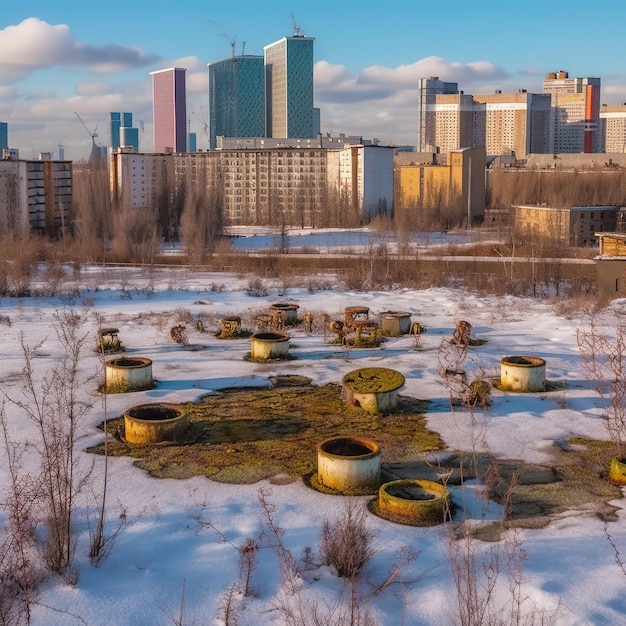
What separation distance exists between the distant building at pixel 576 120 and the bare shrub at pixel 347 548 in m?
108

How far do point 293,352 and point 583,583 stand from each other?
23.2 feet

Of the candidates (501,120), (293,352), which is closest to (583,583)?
(293,352)

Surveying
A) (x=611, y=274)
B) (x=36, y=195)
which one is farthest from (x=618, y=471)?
(x=36, y=195)

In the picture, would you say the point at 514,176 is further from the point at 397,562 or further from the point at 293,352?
the point at 397,562

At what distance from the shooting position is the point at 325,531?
521 cm

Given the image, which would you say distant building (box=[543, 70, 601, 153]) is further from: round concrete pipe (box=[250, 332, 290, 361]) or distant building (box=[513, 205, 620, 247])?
round concrete pipe (box=[250, 332, 290, 361])

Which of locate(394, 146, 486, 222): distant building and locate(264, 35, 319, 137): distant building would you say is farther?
locate(264, 35, 319, 137): distant building

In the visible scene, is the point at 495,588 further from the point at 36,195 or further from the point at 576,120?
the point at 576,120

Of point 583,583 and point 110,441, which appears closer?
point 583,583

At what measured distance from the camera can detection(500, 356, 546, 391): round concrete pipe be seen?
9.38 metres

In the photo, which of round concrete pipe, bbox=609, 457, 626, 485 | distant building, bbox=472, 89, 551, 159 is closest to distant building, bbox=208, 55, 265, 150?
distant building, bbox=472, 89, 551, 159

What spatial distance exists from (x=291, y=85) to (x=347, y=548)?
351ft

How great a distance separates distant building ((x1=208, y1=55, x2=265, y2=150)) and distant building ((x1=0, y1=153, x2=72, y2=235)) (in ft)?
245

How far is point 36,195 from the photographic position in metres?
39.8
